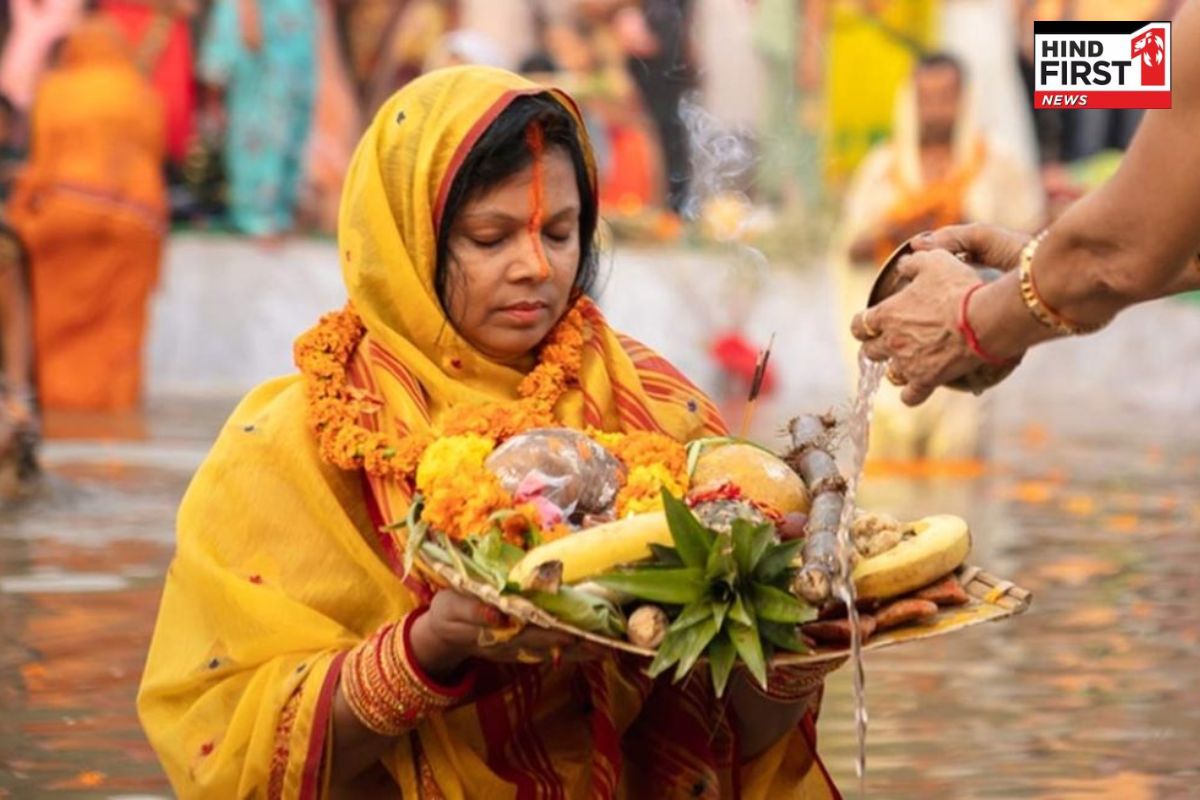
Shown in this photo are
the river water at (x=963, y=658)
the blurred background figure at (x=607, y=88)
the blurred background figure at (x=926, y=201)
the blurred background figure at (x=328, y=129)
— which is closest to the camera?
the river water at (x=963, y=658)

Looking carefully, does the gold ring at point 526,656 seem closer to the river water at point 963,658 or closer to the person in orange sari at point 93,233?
the river water at point 963,658

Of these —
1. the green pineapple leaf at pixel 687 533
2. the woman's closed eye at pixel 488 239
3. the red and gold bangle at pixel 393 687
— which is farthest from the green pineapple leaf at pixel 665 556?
the woman's closed eye at pixel 488 239

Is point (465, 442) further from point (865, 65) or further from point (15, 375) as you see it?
point (865, 65)

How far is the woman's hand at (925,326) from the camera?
3.69 m

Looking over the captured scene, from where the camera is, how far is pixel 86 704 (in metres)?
6.05

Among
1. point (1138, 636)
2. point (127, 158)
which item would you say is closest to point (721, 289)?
point (127, 158)

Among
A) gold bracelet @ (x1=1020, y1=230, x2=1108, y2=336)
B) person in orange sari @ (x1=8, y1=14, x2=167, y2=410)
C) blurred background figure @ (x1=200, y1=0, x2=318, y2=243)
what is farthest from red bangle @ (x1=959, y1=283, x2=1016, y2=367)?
blurred background figure @ (x1=200, y1=0, x2=318, y2=243)

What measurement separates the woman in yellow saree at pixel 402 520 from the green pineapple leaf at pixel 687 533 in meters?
0.32

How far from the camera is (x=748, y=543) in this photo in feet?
10.4

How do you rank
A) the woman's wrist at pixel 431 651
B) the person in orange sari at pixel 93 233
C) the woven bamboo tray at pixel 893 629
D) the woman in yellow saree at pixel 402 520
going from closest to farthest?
the woven bamboo tray at pixel 893 629, the woman's wrist at pixel 431 651, the woman in yellow saree at pixel 402 520, the person in orange sari at pixel 93 233

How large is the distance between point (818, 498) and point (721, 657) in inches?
14.8

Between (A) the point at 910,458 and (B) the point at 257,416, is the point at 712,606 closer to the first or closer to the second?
(B) the point at 257,416

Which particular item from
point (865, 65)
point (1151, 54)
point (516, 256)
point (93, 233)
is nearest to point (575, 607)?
point (516, 256)

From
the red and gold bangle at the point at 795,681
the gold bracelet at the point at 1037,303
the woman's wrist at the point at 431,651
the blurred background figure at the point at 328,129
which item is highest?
the gold bracelet at the point at 1037,303
